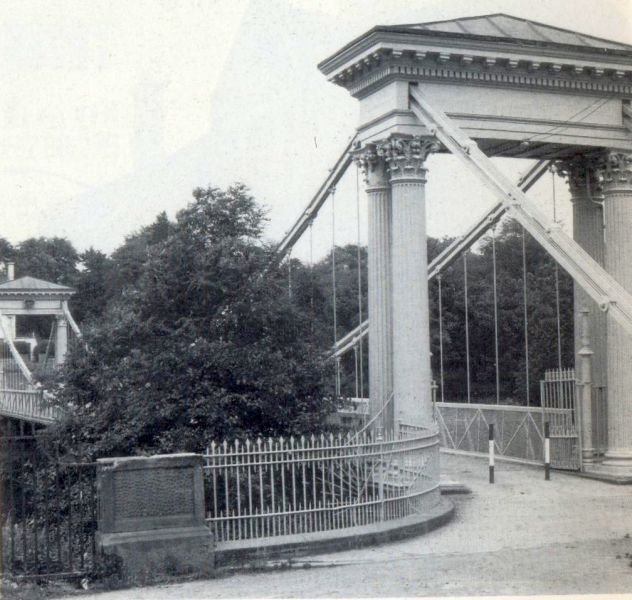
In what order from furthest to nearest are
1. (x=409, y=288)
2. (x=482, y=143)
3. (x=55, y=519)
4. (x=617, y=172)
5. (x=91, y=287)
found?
(x=91, y=287), (x=617, y=172), (x=482, y=143), (x=55, y=519), (x=409, y=288)

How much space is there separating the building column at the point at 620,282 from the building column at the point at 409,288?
10.4 ft

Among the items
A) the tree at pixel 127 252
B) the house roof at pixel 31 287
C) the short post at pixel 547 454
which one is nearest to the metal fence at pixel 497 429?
the short post at pixel 547 454

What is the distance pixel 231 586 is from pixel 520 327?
29930 millimetres

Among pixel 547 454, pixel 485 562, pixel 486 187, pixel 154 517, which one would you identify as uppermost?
pixel 486 187

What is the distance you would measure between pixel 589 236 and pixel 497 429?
4.37 metres

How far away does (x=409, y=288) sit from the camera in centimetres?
1303

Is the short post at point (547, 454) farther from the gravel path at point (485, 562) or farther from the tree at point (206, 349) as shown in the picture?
the tree at point (206, 349)

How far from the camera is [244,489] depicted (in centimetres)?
1138

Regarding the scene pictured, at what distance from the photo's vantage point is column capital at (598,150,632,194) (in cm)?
1502

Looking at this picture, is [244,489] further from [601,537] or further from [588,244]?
[588,244]

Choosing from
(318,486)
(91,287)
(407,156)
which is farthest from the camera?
(91,287)

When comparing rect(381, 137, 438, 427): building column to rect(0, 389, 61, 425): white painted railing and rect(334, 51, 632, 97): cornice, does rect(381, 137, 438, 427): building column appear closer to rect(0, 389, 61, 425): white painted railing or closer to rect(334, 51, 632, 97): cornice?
rect(334, 51, 632, 97): cornice

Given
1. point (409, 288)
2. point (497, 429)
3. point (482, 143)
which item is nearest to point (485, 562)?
point (409, 288)

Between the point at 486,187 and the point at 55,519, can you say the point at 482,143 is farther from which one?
the point at 55,519
